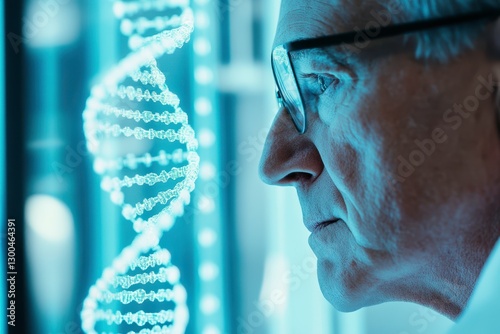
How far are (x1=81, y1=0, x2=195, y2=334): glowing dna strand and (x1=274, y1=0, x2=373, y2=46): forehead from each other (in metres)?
0.24

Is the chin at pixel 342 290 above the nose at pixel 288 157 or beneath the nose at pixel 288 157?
beneath

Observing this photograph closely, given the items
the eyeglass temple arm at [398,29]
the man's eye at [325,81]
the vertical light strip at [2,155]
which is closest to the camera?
the eyeglass temple arm at [398,29]

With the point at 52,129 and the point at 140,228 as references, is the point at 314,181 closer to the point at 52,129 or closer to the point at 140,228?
the point at 140,228

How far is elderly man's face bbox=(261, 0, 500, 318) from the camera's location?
64 centimetres

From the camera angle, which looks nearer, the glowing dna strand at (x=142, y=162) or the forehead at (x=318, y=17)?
the forehead at (x=318, y=17)

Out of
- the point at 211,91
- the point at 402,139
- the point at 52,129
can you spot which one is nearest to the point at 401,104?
the point at 402,139

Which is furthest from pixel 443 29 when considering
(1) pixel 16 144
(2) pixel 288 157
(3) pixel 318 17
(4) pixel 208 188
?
(1) pixel 16 144

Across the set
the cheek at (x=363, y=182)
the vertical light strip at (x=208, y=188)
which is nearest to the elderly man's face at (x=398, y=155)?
the cheek at (x=363, y=182)

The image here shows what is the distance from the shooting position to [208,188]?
0.97m

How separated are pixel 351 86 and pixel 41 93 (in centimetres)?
50

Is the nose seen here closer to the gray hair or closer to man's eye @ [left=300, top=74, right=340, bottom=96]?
man's eye @ [left=300, top=74, right=340, bottom=96]

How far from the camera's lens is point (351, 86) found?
0.69 metres

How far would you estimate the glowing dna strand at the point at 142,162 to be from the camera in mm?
910

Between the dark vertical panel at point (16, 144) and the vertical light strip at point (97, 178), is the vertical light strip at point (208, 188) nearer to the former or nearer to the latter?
the vertical light strip at point (97, 178)
